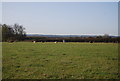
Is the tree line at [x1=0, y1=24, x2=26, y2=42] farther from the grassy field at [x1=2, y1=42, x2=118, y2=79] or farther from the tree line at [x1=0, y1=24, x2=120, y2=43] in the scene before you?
the grassy field at [x1=2, y1=42, x2=118, y2=79]

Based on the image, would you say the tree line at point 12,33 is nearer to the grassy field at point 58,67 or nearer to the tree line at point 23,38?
the tree line at point 23,38

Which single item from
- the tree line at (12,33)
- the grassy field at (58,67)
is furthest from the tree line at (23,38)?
the grassy field at (58,67)

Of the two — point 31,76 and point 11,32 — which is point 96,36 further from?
point 31,76

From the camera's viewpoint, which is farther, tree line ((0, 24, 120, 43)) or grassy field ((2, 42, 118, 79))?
tree line ((0, 24, 120, 43))

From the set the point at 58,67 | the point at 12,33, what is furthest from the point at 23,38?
the point at 58,67

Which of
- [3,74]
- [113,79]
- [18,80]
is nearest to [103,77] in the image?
[113,79]

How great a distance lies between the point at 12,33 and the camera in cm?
6575

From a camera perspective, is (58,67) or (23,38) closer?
(58,67)

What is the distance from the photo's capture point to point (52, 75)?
25.7 ft

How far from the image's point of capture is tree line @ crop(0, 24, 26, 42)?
59131 millimetres

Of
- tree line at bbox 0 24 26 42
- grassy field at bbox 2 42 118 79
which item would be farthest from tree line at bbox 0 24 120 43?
grassy field at bbox 2 42 118 79

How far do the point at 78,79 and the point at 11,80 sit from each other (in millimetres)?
2912

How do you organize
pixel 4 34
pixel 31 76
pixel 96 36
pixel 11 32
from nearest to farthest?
pixel 31 76 → pixel 4 34 → pixel 11 32 → pixel 96 36

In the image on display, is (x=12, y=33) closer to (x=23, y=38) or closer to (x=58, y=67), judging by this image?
(x=23, y=38)
